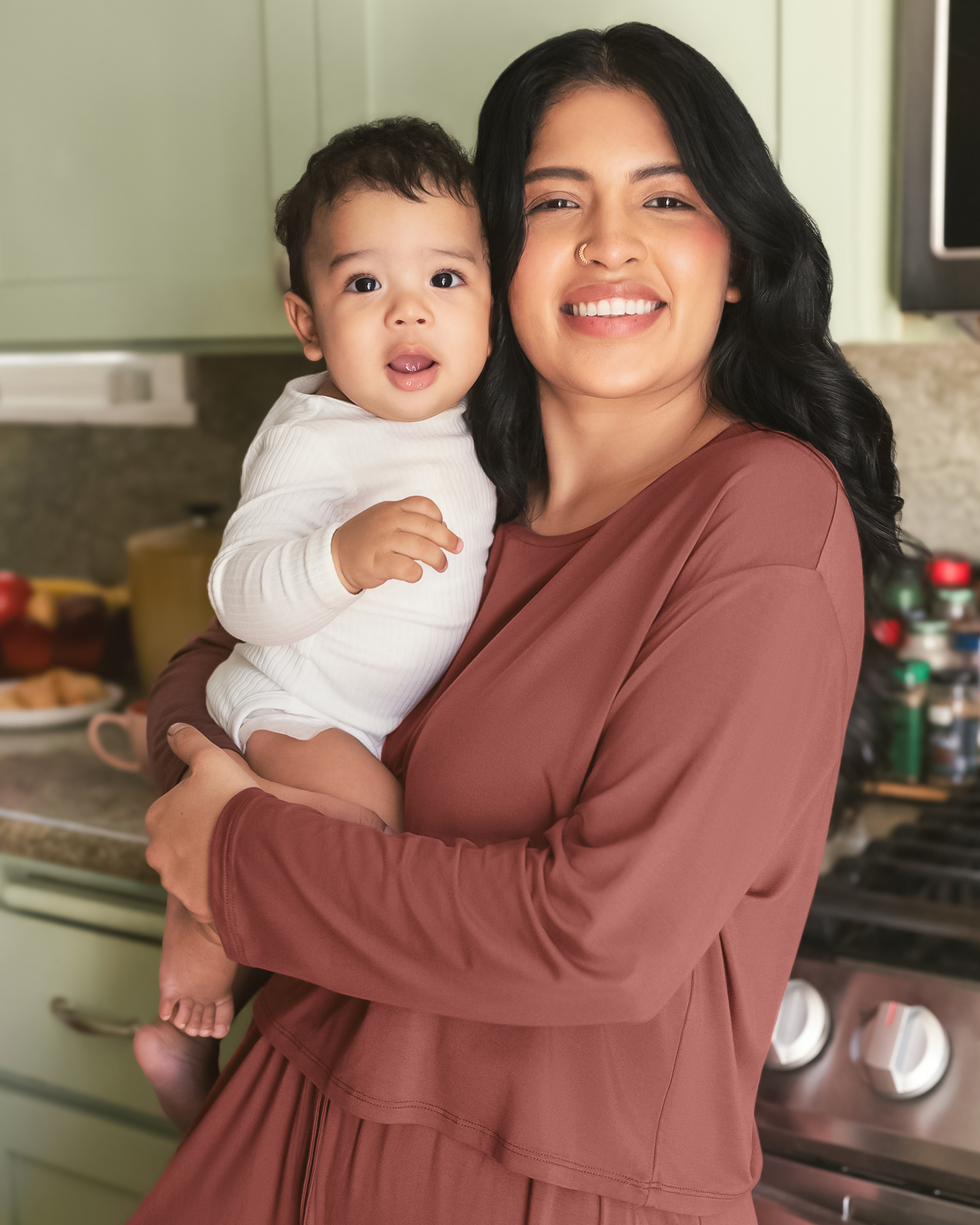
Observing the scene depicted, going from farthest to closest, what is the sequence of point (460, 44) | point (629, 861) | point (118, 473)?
point (118, 473) → point (460, 44) → point (629, 861)

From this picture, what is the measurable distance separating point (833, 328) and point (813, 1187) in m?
0.92

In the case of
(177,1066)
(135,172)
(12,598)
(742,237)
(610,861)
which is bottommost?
(177,1066)

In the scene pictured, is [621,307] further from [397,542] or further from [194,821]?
[194,821]

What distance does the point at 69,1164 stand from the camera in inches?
60.0

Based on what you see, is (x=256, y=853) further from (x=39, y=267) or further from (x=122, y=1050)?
(x=39, y=267)

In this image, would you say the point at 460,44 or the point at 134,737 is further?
the point at 134,737

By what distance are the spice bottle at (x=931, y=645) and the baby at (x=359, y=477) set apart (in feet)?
2.56

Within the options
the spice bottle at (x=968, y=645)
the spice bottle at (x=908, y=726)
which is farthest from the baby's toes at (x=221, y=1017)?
the spice bottle at (x=968, y=645)

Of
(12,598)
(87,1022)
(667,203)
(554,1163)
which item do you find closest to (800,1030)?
(554,1163)

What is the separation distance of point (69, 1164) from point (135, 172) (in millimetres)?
1427

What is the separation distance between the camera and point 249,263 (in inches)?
60.1

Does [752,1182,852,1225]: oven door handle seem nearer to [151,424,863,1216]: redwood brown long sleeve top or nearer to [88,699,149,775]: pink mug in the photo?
[151,424,863,1216]: redwood brown long sleeve top

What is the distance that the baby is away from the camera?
3.24 feet

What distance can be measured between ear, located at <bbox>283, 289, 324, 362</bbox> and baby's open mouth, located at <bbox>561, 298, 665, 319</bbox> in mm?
300
